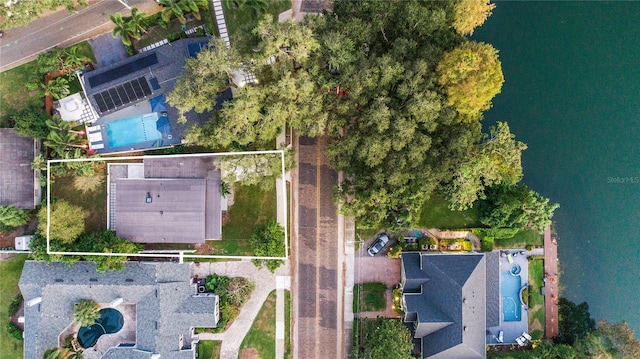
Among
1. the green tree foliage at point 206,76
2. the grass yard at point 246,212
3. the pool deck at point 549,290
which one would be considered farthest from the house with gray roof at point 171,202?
the pool deck at point 549,290

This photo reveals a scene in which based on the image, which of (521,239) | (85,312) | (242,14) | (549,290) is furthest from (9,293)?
(549,290)

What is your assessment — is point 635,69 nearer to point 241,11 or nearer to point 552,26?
point 552,26

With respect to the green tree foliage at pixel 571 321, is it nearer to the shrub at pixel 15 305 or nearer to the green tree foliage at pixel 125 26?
the green tree foliage at pixel 125 26

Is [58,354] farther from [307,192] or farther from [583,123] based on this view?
[583,123]

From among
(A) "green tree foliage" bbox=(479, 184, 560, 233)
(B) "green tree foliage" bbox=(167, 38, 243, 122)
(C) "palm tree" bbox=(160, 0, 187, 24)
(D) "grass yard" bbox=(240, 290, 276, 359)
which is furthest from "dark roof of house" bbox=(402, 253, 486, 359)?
(C) "palm tree" bbox=(160, 0, 187, 24)

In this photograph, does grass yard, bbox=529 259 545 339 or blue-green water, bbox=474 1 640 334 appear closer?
grass yard, bbox=529 259 545 339

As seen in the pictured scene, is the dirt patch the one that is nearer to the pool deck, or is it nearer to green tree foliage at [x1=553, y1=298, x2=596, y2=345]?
the pool deck
